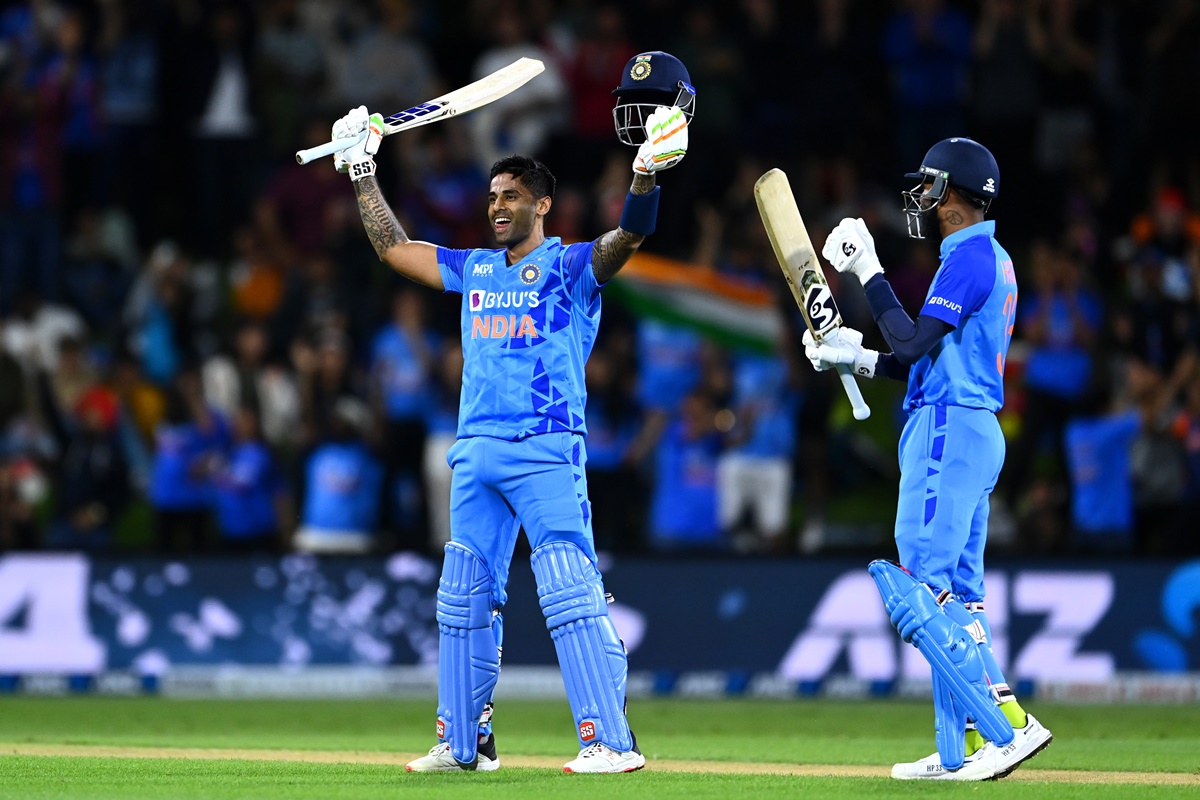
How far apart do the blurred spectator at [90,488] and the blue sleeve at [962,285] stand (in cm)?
962

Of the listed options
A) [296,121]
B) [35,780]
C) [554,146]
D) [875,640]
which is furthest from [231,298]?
[35,780]

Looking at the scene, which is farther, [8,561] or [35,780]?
[8,561]

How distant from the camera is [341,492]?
579 inches

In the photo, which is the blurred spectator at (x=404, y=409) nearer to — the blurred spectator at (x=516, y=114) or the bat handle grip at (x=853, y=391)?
the blurred spectator at (x=516, y=114)

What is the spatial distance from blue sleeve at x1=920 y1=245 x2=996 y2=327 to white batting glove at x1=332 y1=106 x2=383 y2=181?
8.80 ft

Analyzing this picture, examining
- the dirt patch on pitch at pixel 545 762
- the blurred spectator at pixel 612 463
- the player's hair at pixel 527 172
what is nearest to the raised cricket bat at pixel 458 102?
the player's hair at pixel 527 172

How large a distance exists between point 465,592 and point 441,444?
7330 millimetres

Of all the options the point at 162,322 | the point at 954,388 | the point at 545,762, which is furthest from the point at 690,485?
the point at 954,388

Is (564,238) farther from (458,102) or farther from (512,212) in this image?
(512,212)

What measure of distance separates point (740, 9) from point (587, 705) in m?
12.4

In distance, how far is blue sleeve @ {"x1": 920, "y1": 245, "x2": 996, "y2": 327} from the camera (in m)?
7.46

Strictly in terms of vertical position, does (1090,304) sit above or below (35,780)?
above

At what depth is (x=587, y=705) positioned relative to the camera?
7.46m

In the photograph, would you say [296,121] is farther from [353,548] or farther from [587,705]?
[587,705]
